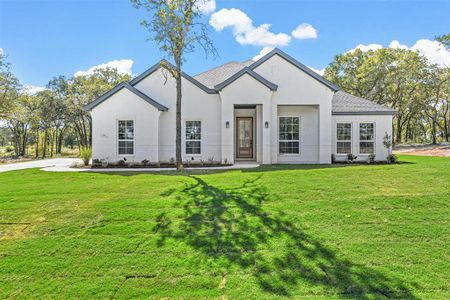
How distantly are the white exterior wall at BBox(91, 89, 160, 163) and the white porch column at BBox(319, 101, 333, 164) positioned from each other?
31.7ft

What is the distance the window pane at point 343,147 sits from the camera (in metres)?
17.2

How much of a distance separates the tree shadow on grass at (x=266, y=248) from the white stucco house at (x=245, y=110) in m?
9.75

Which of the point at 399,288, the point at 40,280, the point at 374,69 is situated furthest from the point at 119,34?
the point at 374,69

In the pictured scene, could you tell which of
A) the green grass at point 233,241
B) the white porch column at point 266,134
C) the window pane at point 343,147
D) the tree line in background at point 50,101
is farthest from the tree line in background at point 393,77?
the green grass at point 233,241

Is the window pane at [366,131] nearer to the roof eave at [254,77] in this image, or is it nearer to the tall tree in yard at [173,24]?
the roof eave at [254,77]

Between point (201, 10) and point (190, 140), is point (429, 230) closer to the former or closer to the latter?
point (201, 10)

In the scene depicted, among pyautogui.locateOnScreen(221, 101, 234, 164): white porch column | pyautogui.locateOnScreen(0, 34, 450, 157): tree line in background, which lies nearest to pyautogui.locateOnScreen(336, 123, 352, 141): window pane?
pyautogui.locateOnScreen(221, 101, 234, 164): white porch column

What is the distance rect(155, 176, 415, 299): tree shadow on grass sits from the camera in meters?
3.77

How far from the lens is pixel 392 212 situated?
587 centimetres

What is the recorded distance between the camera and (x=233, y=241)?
490 centimetres

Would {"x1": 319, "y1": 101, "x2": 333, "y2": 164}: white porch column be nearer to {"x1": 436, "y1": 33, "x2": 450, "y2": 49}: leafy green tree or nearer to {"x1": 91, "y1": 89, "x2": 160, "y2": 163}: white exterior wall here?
{"x1": 91, "y1": 89, "x2": 160, "y2": 163}: white exterior wall

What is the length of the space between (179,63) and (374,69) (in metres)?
34.5

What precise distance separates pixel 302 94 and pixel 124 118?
34.8ft

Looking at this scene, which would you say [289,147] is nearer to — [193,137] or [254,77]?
[254,77]
